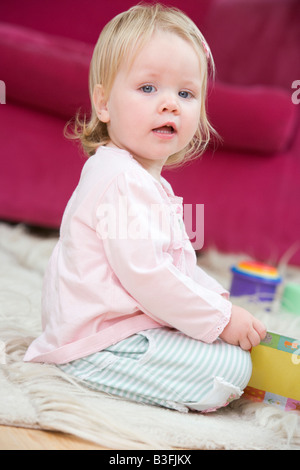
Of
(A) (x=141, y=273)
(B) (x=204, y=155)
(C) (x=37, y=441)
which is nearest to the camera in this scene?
(C) (x=37, y=441)

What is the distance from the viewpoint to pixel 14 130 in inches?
66.6

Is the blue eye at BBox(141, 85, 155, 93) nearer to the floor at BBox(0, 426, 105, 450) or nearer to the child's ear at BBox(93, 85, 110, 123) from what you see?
the child's ear at BBox(93, 85, 110, 123)

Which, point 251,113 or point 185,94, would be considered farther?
point 251,113

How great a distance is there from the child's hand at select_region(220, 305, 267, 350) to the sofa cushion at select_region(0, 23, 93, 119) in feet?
2.96

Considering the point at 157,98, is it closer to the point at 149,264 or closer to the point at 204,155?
the point at 149,264

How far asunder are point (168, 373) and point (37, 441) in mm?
204

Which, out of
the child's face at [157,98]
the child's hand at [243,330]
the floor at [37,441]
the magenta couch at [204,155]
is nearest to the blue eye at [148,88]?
the child's face at [157,98]

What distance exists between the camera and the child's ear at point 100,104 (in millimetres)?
858

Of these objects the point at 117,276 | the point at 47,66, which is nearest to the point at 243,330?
the point at 117,276

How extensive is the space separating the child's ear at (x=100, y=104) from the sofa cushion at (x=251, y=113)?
0.74m

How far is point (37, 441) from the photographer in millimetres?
641

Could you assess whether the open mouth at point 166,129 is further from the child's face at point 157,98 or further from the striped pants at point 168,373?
the striped pants at point 168,373
